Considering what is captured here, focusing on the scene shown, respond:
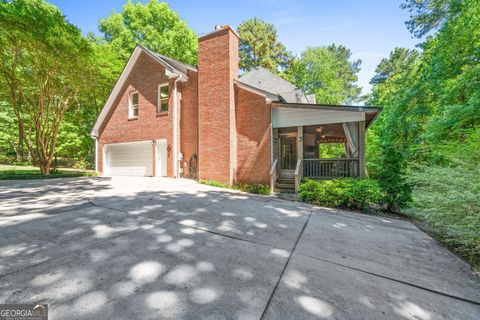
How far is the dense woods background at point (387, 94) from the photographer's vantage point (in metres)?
4.18

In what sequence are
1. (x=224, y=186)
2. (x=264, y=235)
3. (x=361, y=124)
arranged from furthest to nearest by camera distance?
(x=224, y=186) < (x=361, y=124) < (x=264, y=235)

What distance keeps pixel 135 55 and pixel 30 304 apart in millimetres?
13902

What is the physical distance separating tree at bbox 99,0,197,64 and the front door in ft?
52.9

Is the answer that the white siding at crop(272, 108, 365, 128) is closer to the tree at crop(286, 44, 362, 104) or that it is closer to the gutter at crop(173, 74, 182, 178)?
the gutter at crop(173, 74, 182, 178)

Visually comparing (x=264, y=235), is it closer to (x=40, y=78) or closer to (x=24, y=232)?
(x=24, y=232)

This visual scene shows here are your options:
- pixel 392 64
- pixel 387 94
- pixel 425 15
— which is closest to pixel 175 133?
pixel 425 15

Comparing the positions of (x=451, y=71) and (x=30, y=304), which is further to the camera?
(x=451, y=71)

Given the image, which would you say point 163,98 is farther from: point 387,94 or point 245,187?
point 387,94

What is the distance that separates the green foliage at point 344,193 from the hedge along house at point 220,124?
1566 millimetres

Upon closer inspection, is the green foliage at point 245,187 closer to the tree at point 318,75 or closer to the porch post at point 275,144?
the porch post at point 275,144

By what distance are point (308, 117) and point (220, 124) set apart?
13.6 feet

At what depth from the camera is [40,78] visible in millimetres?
11195

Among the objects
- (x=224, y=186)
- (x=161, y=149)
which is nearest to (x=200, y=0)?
(x=161, y=149)

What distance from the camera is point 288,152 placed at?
36.5 ft
